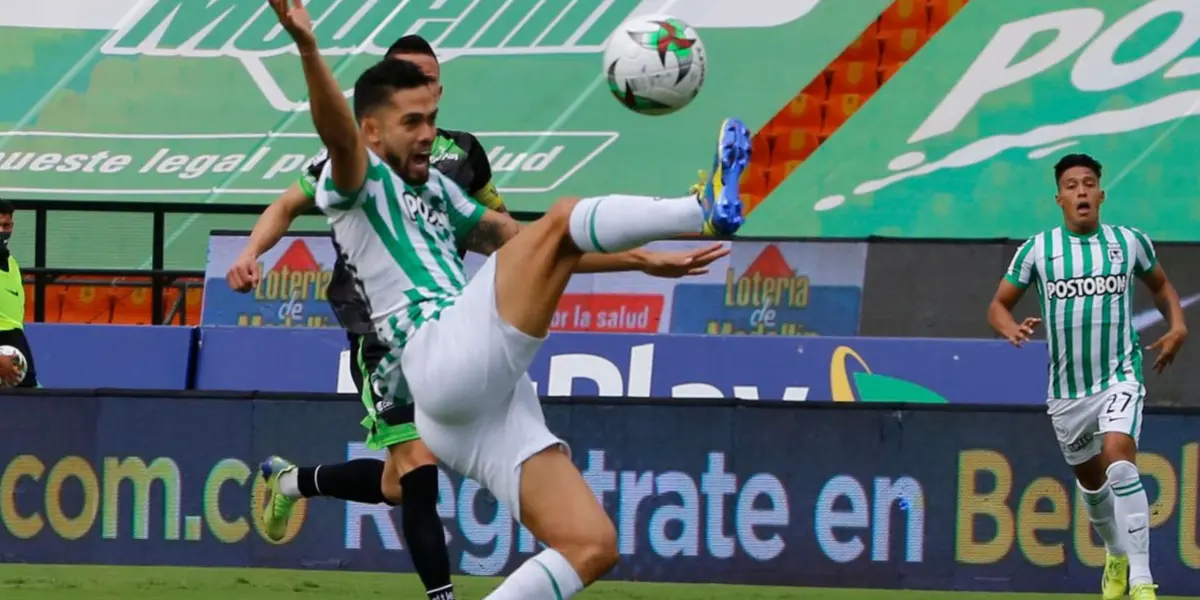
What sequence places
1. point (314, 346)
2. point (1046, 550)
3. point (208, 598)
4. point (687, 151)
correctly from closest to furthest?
1. point (208, 598)
2. point (1046, 550)
3. point (314, 346)
4. point (687, 151)

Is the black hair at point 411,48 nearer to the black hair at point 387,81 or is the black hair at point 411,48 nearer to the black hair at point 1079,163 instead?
the black hair at point 387,81

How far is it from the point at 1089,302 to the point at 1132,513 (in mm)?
1025

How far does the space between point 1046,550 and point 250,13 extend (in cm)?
1106

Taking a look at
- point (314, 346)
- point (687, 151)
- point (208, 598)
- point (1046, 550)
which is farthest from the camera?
point (687, 151)

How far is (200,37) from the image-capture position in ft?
60.1

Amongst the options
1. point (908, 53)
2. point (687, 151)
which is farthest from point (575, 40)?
point (908, 53)

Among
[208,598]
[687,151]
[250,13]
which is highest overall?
[250,13]

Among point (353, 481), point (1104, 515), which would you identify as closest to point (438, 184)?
point (353, 481)

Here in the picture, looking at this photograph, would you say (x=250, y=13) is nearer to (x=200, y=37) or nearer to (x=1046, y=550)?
(x=200, y=37)

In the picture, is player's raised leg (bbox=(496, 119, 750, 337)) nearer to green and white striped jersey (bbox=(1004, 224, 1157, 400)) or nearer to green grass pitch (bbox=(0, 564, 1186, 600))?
green grass pitch (bbox=(0, 564, 1186, 600))

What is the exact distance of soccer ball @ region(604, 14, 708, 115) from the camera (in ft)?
21.5

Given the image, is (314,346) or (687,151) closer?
(314,346)

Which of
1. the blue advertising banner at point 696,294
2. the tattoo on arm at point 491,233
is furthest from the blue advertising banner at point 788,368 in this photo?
the tattoo on arm at point 491,233

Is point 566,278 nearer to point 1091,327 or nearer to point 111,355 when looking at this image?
point 1091,327
